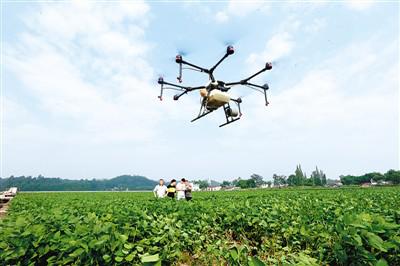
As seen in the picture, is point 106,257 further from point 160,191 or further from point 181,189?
point 181,189

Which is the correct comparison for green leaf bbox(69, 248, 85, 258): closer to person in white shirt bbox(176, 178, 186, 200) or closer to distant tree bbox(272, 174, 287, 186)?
person in white shirt bbox(176, 178, 186, 200)

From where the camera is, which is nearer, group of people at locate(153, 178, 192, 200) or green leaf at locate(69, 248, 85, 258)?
green leaf at locate(69, 248, 85, 258)

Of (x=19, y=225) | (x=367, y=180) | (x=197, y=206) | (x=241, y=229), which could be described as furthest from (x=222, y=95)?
(x=367, y=180)

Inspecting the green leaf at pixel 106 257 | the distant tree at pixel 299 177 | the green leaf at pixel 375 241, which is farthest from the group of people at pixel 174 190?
the distant tree at pixel 299 177

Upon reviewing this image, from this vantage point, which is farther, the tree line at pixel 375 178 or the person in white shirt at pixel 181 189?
the tree line at pixel 375 178

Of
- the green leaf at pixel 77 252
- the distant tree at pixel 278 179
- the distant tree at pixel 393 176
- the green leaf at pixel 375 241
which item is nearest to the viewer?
the green leaf at pixel 375 241

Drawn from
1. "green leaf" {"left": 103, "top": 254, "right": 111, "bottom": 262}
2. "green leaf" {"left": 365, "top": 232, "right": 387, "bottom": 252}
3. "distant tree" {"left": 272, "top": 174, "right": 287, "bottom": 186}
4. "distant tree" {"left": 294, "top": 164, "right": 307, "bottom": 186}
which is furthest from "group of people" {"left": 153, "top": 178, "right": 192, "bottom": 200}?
"distant tree" {"left": 272, "top": 174, "right": 287, "bottom": 186}

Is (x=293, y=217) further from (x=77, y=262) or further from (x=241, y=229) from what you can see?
(x=77, y=262)

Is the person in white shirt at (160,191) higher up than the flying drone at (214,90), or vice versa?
the flying drone at (214,90)

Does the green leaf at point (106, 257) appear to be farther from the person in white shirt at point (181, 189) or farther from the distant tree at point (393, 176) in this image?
the distant tree at point (393, 176)

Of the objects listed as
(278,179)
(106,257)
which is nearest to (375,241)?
(106,257)

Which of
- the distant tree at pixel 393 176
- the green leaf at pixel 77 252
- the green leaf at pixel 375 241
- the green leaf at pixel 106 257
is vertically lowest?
the green leaf at pixel 106 257
